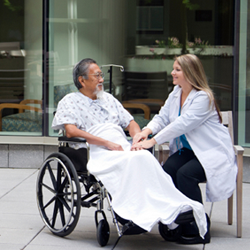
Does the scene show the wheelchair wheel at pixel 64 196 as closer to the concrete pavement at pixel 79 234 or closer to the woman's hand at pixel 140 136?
the concrete pavement at pixel 79 234

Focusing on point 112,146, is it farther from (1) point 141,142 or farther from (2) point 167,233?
(2) point 167,233

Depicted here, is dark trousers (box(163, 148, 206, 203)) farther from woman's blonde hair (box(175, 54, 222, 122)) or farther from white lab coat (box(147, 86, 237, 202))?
woman's blonde hair (box(175, 54, 222, 122))

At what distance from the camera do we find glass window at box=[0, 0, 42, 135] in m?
6.70

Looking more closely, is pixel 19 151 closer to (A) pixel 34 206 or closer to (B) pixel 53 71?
(B) pixel 53 71

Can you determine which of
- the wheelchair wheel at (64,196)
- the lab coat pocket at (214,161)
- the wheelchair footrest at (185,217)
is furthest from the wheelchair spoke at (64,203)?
the lab coat pocket at (214,161)

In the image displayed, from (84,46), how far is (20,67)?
0.97 metres

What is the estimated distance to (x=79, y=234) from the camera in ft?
12.7

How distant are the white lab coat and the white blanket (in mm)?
346

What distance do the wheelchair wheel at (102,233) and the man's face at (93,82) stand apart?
→ 1.06 metres

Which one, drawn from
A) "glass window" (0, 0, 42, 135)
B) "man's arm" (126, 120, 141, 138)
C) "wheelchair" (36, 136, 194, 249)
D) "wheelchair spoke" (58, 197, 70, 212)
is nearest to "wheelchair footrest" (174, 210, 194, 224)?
"wheelchair" (36, 136, 194, 249)

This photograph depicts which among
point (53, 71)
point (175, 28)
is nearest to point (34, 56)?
point (53, 71)

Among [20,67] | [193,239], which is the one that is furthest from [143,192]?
[20,67]

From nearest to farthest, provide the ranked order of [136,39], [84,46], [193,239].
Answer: [193,239]
[84,46]
[136,39]

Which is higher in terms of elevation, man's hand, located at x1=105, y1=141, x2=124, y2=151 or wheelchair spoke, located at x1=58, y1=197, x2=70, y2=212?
man's hand, located at x1=105, y1=141, x2=124, y2=151
